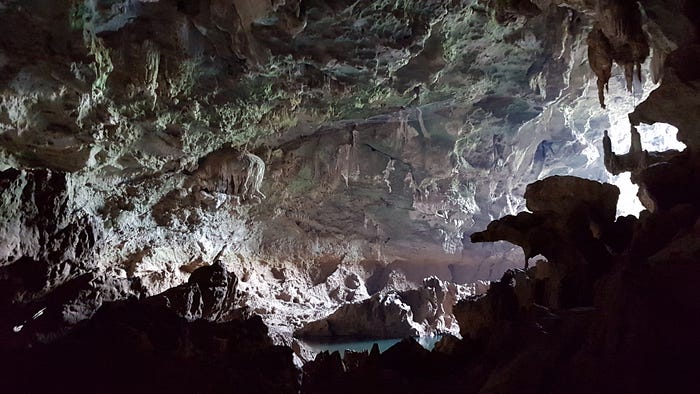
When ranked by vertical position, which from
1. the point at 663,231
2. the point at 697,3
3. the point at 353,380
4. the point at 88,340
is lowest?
the point at 353,380

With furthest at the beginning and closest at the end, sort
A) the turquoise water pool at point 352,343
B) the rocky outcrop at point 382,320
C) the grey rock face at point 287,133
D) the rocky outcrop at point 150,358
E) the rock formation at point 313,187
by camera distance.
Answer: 1. the rocky outcrop at point 382,320
2. the turquoise water pool at point 352,343
3. the grey rock face at point 287,133
4. the rock formation at point 313,187
5. the rocky outcrop at point 150,358

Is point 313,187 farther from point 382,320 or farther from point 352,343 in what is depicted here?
point 352,343

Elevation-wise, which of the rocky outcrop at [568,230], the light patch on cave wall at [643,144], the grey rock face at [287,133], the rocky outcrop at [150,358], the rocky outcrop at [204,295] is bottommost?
the rocky outcrop at [150,358]

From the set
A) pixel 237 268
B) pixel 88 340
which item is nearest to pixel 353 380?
pixel 88 340

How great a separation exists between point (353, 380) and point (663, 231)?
3.57 meters

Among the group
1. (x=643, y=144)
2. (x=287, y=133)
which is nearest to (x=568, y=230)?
(x=287, y=133)

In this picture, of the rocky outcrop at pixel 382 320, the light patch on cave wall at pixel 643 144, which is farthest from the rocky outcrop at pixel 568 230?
the light patch on cave wall at pixel 643 144

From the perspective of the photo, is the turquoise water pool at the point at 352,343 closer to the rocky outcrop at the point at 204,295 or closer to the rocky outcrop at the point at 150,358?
the rocky outcrop at the point at 204,295

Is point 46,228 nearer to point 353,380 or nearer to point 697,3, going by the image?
point 353,380

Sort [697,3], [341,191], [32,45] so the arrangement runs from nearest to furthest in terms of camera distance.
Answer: [697,3]
[32,45]
[341,191]

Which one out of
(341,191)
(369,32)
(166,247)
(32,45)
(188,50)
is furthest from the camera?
(341,191)

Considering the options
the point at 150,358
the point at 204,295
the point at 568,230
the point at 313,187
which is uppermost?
the point at 313,187

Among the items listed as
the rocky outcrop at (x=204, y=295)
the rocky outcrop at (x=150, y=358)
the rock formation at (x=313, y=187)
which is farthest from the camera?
the rocky outcrop at (x=204, y=295)

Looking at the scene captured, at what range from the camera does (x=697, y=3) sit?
5.15m
